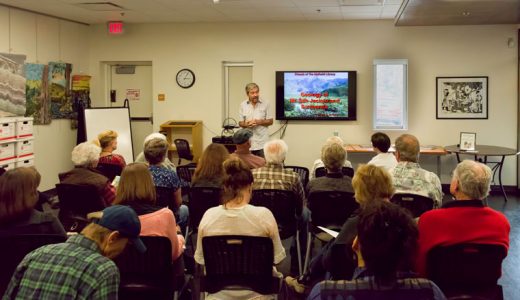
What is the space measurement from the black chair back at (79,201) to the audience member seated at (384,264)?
2.59 meters

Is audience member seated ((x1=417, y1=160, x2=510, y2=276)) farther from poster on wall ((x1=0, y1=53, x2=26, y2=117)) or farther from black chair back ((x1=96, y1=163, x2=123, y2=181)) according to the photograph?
poster on wall ((x1=0, y1=53, x2=26, y2=117))

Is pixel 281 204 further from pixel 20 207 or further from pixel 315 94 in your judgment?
pixel 315 94

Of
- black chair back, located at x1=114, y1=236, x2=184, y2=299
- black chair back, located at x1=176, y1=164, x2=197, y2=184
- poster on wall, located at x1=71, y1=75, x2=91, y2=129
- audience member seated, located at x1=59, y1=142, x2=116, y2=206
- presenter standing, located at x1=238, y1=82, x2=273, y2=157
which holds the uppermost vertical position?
poster on wall, located at x1=71, y1=75, x2=91, y2=129

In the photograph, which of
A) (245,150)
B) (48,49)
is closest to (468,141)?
(245,150)

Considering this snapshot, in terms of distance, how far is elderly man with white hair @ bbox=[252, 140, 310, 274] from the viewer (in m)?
4.07

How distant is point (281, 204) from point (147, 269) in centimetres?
146

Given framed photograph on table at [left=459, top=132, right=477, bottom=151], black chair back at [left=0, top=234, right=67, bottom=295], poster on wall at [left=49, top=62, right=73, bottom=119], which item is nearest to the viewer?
black chair back at [left=0, top=234, right=67, bottom=295]

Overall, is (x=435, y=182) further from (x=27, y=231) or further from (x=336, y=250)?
(x=27, y=231)

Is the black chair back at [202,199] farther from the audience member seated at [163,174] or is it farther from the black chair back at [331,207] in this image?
the black chair back at [331,207]

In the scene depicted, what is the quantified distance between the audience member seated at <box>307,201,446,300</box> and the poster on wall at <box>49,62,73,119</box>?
740 centimetres

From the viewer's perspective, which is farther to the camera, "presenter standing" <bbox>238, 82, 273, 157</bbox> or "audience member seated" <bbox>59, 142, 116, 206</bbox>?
"presenter standing" <bbox>238, 82, 273, 157</bbox>

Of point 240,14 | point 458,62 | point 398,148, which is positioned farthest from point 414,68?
point 398,148

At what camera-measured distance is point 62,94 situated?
841cm

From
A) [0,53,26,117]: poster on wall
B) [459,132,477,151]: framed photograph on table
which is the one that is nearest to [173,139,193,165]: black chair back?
[0,53,26,117]: poster on wall
